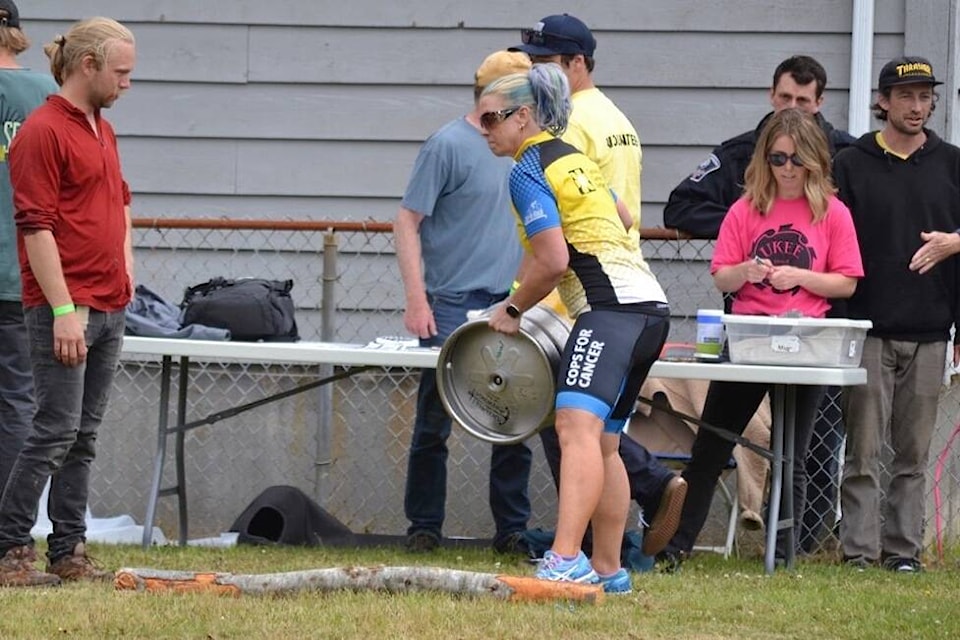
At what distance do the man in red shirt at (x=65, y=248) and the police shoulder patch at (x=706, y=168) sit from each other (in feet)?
9.18

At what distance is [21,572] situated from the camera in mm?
5723

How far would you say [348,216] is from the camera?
8.54 m

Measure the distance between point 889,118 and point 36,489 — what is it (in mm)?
3715

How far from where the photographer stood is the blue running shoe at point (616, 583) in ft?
19.3

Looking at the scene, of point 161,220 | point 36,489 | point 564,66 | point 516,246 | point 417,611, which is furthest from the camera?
point 161,220

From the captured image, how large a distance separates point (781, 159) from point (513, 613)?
2.50m

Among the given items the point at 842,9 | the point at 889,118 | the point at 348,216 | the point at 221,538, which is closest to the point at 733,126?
the point at 842,9

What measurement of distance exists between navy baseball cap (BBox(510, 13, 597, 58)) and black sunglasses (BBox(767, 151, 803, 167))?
0.87 m

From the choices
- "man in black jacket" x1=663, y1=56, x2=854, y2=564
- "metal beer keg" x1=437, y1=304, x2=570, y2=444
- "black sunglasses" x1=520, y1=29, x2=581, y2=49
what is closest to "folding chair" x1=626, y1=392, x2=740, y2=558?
"man in black jacket" x1=663, y1=56, x2=854, y2=564

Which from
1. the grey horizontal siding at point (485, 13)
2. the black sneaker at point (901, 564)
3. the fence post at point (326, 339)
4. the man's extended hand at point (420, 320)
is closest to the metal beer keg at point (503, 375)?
the man's extended hand at point (420, 320)

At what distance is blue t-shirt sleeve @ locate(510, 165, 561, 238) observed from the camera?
5.57 m

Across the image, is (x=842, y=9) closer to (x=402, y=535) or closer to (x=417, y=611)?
(x=402, y=535)

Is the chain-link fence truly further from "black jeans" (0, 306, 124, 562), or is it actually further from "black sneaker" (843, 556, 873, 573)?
"black jeans" (0, 306, 124, 562)

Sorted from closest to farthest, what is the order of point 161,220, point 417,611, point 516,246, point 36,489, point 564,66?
point 417,611
point 36,489
point 564,66
point 516,246
point 161,220
